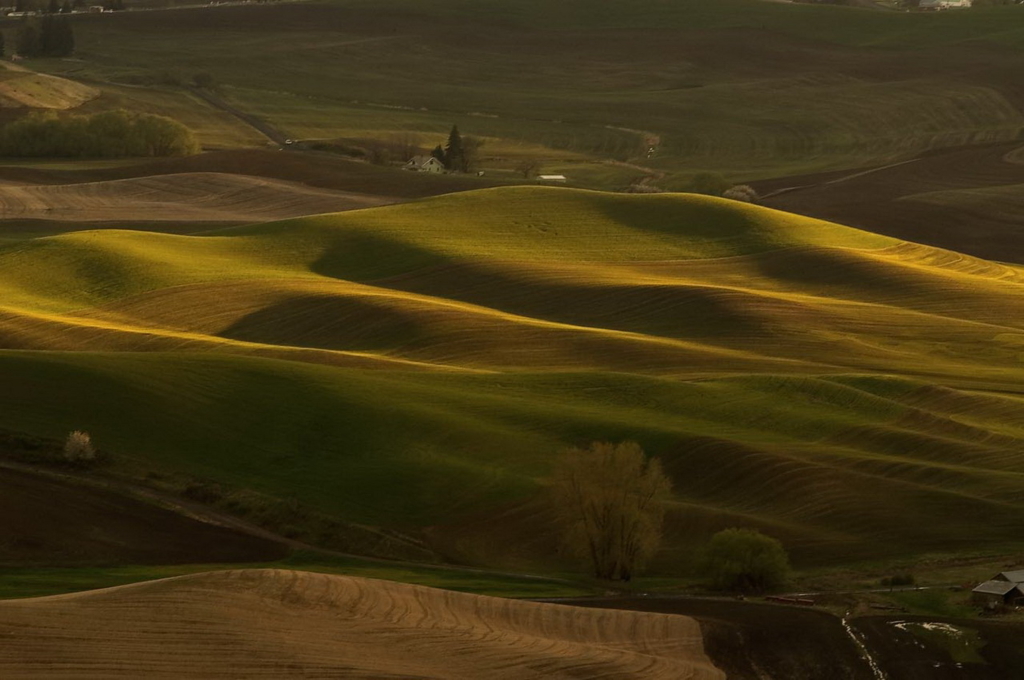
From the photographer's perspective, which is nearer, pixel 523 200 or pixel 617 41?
pixel 523 200

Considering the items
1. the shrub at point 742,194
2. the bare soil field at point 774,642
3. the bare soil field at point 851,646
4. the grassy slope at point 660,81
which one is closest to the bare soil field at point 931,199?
the shrub at point 742,194

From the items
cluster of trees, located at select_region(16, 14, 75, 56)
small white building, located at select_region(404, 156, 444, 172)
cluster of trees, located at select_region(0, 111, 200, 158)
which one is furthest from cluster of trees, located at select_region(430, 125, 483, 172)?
cluster of trees, located at select_region(16, 14, 75, 56)

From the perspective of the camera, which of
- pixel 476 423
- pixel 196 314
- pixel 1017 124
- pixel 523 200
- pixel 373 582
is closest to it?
pixel 373 582

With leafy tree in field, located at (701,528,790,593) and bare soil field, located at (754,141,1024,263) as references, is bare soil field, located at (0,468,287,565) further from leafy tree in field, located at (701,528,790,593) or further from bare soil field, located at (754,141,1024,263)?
bare soil field, located at (754,141,1024,263)

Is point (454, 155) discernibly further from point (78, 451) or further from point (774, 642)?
point (774, 642)

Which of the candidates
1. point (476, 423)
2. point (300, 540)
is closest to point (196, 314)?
point (476, 423)

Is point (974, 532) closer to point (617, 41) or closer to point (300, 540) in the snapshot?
point (300, 540)

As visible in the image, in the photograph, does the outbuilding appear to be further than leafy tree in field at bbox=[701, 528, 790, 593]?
No
